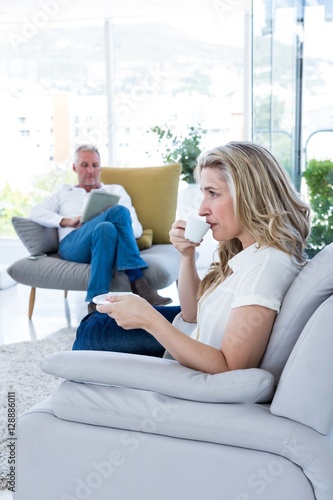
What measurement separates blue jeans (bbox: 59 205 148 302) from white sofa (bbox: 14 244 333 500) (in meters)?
2.07

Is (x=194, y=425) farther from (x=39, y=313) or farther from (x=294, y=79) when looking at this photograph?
(x=294, y=79)

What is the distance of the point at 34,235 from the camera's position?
4.09 meters

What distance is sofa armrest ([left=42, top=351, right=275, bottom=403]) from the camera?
4.73 feet

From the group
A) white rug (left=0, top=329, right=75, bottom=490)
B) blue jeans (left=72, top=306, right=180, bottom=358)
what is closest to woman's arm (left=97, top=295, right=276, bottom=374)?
blue jeans (left=72, top=306, right=180, bottom=358)

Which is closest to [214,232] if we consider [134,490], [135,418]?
[135,418]

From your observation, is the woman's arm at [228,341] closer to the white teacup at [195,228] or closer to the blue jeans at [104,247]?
the white teacup at [195,228]

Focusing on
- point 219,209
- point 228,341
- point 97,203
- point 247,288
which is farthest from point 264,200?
point 97,203

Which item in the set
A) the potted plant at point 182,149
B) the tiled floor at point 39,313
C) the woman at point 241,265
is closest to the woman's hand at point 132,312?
the woman at point 241,265

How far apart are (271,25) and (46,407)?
11.5 feet

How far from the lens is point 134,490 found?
1517 millimetres

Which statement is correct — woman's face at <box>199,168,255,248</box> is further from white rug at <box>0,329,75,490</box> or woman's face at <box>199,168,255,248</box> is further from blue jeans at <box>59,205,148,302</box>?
blue jeans at <box>59,205,148,302</box>

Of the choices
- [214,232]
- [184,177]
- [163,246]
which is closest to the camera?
[214,232]

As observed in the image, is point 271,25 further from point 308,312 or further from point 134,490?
point 134,490

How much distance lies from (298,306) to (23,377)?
185 cm
